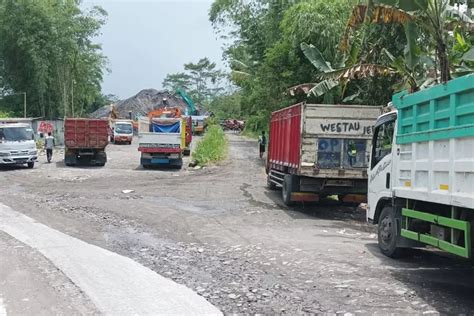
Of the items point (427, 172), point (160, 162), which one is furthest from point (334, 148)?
point (160, 162)

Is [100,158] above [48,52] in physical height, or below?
below

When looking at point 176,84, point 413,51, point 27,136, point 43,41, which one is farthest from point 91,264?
point 176,84

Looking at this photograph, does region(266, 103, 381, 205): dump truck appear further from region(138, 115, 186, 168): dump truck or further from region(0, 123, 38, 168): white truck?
region(0, 123, 38, 168): white truck

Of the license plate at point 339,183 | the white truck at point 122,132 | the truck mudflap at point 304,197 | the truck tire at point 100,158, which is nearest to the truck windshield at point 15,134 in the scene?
the truck tire at point 100,158

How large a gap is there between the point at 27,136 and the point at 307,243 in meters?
19.7

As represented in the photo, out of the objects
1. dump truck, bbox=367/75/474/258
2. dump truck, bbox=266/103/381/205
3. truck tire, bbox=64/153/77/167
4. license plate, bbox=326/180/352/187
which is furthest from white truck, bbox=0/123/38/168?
dump truck, bbox=367/75/474/258

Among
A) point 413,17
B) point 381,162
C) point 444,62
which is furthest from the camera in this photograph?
point 413,17

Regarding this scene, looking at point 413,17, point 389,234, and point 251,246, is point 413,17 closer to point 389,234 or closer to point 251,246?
point 389,234

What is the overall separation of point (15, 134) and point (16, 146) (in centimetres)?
81

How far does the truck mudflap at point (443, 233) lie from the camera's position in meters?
5.91

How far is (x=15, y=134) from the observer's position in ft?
82.5

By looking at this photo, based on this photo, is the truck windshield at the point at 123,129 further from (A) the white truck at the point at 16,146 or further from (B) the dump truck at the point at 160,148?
(B) the dump truck at the point at 160,148

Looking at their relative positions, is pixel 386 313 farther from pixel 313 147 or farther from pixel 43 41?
pixel 43 41

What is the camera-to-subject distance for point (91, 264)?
7.66 metres
